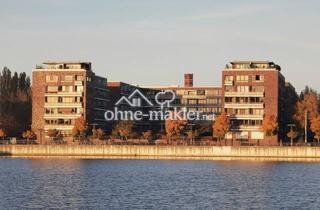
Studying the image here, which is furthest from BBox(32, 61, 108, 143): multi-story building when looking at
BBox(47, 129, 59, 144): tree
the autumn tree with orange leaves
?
the autumn tree with orange leaves

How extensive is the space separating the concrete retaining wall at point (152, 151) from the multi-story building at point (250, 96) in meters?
23.0

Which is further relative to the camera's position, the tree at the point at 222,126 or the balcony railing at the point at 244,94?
the balcony railing at the point at 244,94

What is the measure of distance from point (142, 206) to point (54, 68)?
131m

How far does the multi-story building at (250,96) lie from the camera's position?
185500mm

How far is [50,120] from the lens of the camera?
194 meters

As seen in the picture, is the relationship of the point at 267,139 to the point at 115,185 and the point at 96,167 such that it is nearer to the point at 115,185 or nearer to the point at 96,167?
the point at 96,167

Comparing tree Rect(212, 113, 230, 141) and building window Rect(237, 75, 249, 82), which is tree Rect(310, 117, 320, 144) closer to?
tree Rect(212, 113, 230, 141)

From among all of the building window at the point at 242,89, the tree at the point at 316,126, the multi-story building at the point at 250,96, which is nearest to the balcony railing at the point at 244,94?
the multi-story building at the point at 250,96

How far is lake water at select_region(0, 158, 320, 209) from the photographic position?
231 feet

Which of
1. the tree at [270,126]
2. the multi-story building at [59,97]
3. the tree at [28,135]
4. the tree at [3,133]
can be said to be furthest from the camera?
the multi-story building at [59,97]

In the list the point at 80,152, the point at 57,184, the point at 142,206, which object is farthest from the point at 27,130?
the point at 142,206

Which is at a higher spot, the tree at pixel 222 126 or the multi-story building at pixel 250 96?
the multi-story building at pixel 250 96

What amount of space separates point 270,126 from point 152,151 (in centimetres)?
2917

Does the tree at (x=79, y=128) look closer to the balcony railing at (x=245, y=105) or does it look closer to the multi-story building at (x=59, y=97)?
the multi-story building at (x=59, y=97)
